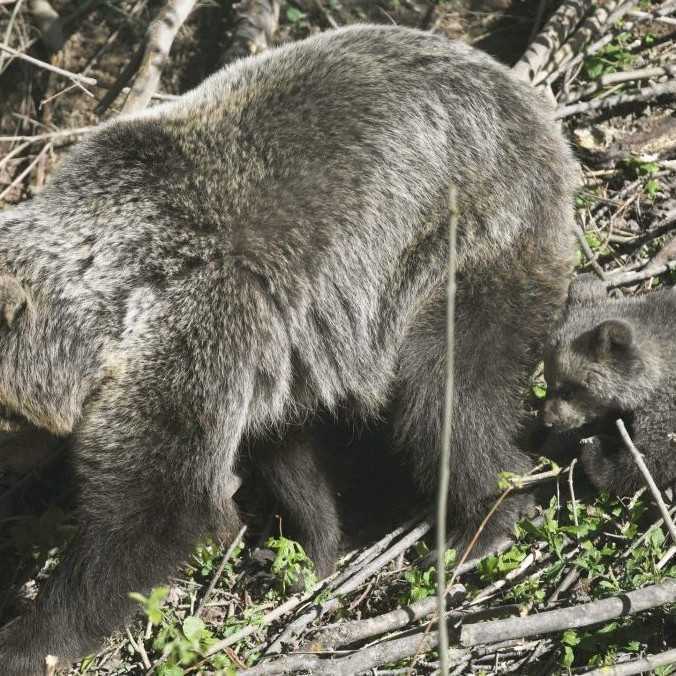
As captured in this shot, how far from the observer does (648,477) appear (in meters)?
4.79

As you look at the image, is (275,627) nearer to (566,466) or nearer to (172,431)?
(172,431)

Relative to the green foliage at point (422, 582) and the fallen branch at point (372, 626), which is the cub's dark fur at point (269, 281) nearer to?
the green foliage at point (422, 582)

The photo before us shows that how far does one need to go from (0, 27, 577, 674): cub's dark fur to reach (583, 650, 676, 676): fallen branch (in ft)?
3.67

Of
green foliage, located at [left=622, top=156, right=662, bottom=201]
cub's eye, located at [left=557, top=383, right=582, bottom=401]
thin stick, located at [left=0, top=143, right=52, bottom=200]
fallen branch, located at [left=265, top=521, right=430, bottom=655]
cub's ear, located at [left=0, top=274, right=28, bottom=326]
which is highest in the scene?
thin stick, located at [left=0, top=143, right=52, bottom=200]

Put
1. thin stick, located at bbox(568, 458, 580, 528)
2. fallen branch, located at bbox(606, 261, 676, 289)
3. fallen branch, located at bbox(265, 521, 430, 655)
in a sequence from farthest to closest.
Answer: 1. fallen branch, located at bbox(606, 261, 676, 289)
2. thin stick, located at bbox(568, 458, 580, 528)
3. fallen branch, located at bbox(265, 521, 430, 655)

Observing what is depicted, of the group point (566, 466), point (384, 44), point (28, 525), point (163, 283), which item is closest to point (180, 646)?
point (163, 283)

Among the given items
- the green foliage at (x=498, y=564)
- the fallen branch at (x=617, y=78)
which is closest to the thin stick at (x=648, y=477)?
the green foliage at (x=498, y=564)

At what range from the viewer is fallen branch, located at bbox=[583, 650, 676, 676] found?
4.38 metres

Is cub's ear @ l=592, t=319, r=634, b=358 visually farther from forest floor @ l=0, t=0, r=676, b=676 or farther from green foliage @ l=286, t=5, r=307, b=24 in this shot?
green foliage @ l=286, t=5, r=307, b=24

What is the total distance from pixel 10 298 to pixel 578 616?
10.4ft

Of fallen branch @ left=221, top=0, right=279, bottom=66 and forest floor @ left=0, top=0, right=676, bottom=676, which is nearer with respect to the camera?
forest floor @ left=0, top=0, right=676, bottom=676

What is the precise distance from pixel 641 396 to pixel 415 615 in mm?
1771

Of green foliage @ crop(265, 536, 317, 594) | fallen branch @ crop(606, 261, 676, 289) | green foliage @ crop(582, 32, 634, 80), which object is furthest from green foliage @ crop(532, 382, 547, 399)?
green foliage @ crop(582, 32, 634, 80)

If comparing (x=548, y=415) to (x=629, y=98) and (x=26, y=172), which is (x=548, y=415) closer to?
(x=629, y=98)
